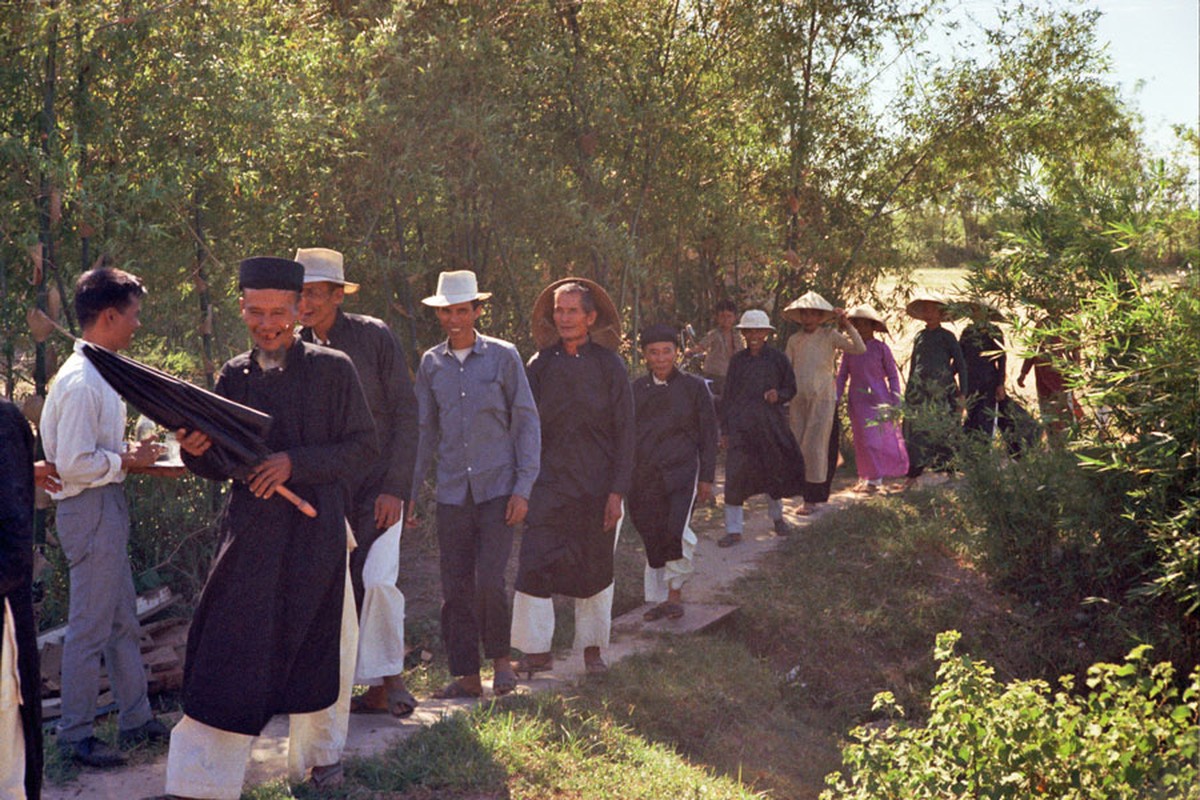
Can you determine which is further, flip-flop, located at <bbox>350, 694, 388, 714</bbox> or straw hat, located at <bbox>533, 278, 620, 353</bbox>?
straw hat, located at <bbox>533, 278, 620, 353</bbox>

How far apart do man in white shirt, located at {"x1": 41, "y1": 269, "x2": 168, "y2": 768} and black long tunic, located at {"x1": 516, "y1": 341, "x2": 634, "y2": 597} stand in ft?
6.89

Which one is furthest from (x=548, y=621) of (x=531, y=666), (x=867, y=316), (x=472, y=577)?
(x=867, y=316)

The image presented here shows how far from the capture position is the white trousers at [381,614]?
20.0 ft

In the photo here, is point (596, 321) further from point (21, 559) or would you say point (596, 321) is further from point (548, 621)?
point (21, 559)

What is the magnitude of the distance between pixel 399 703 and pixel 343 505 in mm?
1660

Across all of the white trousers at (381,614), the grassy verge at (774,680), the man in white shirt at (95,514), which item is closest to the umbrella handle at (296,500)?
the man in white shirt at (95,514)

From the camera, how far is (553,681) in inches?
278

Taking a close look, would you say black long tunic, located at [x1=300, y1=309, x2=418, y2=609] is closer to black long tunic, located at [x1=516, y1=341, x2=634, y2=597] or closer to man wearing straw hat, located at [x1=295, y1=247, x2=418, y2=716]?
man wearing straw hat, located at [x1=295, y1=247, x2=418, y2=716]

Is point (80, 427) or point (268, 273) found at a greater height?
point (268, 273)

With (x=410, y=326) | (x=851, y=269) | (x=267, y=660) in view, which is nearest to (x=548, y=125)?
(x=410, y=326)

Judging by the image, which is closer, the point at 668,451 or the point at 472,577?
the point at 472,577

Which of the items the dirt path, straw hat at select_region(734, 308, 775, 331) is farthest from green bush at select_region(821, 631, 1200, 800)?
straw hat at select_region(734, 308, 775, 331)

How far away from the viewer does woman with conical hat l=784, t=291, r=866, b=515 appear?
11.6m

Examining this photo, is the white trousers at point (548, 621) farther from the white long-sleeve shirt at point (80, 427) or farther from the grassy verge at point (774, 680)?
the white long-sleeve shirt at point (80, 427)
